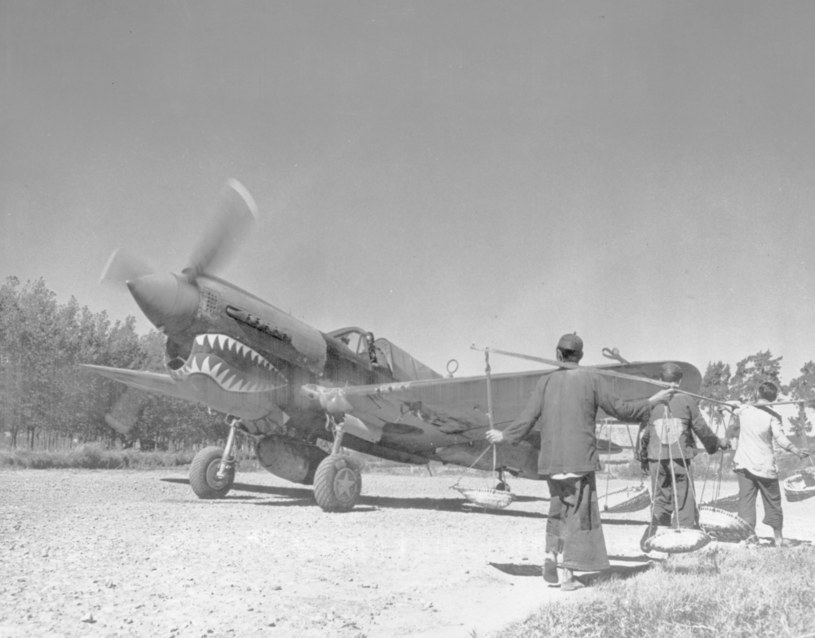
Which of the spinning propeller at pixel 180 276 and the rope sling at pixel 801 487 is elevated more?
the spinning propeller at pixel 180 276

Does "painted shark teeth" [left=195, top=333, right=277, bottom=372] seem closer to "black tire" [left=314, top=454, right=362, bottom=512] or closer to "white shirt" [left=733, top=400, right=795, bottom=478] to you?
"black tire" [left=314, top=454, right=362, bottom=512]

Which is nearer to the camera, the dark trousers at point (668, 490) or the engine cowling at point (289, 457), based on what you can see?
the dark trousers at point (668, 490)

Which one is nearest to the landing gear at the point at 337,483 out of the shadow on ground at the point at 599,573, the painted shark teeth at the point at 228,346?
the painted shark teeth at the point at 228,346

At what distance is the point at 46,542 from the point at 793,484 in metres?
8.60

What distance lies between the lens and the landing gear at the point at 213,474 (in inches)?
436

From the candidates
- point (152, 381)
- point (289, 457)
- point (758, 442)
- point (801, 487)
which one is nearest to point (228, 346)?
point (152, 381)

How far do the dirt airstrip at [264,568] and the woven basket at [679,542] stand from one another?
0.77m

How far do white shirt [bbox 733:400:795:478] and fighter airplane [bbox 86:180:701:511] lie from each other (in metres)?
1.16

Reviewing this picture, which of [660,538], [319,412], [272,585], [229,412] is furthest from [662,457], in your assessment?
[229,412]

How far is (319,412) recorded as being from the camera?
10805 millimetres

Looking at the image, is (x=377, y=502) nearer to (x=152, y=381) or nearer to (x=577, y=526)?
(x=152, y=381)

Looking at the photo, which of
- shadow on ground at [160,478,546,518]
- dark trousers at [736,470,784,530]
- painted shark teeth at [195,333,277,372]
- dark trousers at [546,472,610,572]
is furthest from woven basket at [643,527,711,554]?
painted shark teeth at [195,333,277,372]

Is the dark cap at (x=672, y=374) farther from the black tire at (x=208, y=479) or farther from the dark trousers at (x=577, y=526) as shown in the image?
the black tire at (x=208, y=479)

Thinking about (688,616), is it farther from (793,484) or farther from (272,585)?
(793,484)
